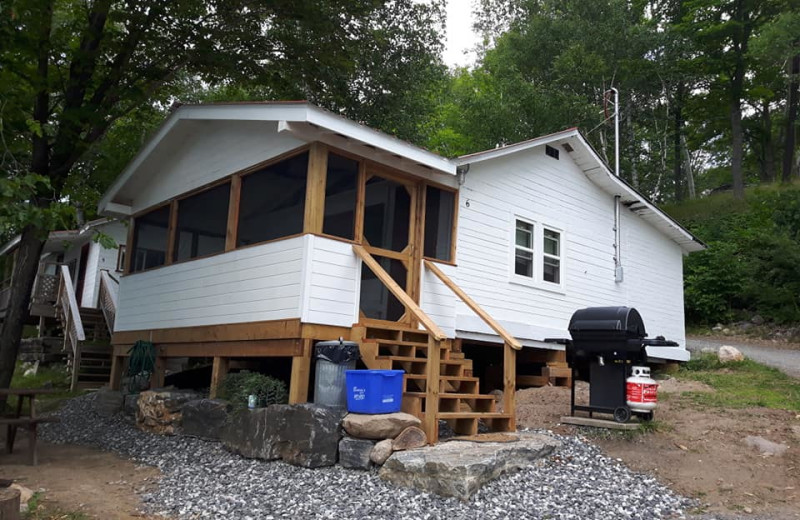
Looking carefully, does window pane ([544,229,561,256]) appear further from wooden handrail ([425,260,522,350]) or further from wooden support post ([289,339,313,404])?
wooden support post ([289,339,313,404])

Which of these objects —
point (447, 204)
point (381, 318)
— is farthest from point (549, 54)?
point (381, 318)

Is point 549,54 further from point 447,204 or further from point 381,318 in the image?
point 381,318

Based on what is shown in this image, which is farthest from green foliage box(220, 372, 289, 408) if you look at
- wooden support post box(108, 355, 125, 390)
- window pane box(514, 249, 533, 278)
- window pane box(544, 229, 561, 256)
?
window pane box(544, 229, 561, 256)

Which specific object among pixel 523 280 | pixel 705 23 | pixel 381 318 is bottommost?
pixel 381 318

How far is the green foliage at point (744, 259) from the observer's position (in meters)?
15.9

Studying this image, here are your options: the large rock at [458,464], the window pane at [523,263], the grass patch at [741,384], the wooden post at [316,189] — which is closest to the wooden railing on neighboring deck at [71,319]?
the wooden post at [316,189]

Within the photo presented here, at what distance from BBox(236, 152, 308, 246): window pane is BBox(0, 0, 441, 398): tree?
2.35m

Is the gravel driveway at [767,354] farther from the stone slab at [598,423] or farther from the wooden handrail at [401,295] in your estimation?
the wooden handrail at [401,295]

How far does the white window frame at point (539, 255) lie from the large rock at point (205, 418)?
15.5 feet

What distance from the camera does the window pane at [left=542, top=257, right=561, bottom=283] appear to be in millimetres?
10703

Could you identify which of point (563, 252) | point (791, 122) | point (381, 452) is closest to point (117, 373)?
point (381, 452)

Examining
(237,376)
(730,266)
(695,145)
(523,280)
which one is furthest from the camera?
(695,145)

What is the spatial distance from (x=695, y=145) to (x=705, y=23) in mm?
6588

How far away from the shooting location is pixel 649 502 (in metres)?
5.12
